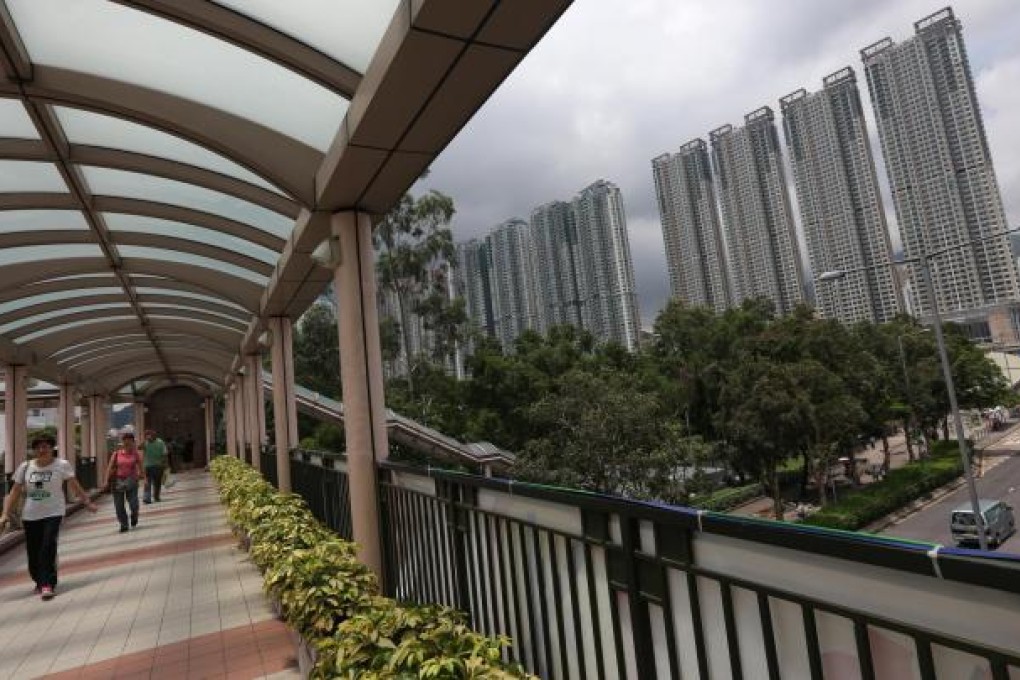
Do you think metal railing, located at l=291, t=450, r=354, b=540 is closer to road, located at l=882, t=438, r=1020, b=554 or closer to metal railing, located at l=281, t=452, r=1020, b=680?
metal railing, located at l=281, t=452, r=1020, b=680

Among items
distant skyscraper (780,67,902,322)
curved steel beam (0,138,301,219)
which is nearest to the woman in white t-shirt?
curved steel beam (0,138,301,219)

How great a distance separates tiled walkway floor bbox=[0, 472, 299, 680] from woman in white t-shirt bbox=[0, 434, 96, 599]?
0.28m

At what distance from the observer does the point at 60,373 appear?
13.0 metres

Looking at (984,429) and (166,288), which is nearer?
(166,288)

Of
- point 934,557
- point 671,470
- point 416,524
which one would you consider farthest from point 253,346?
point 671,470

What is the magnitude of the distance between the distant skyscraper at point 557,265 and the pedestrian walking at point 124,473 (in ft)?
138

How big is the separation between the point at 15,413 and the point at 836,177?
4577 cm

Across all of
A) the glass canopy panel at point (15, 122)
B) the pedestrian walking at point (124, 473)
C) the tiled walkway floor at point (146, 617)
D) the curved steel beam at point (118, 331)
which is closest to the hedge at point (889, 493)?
the curved steel beam at point (118, 331)

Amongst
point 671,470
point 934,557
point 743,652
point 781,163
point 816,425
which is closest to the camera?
point 934,557

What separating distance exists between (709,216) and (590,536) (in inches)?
2223

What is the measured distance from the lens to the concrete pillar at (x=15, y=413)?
34.5 ft

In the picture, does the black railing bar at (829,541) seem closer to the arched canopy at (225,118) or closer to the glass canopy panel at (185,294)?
the arched canopy at (225,118)

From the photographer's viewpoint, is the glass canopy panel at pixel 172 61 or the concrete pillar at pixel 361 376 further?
the concrete pillar at pixel 361 376

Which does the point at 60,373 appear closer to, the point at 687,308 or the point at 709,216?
the point at 687,308
